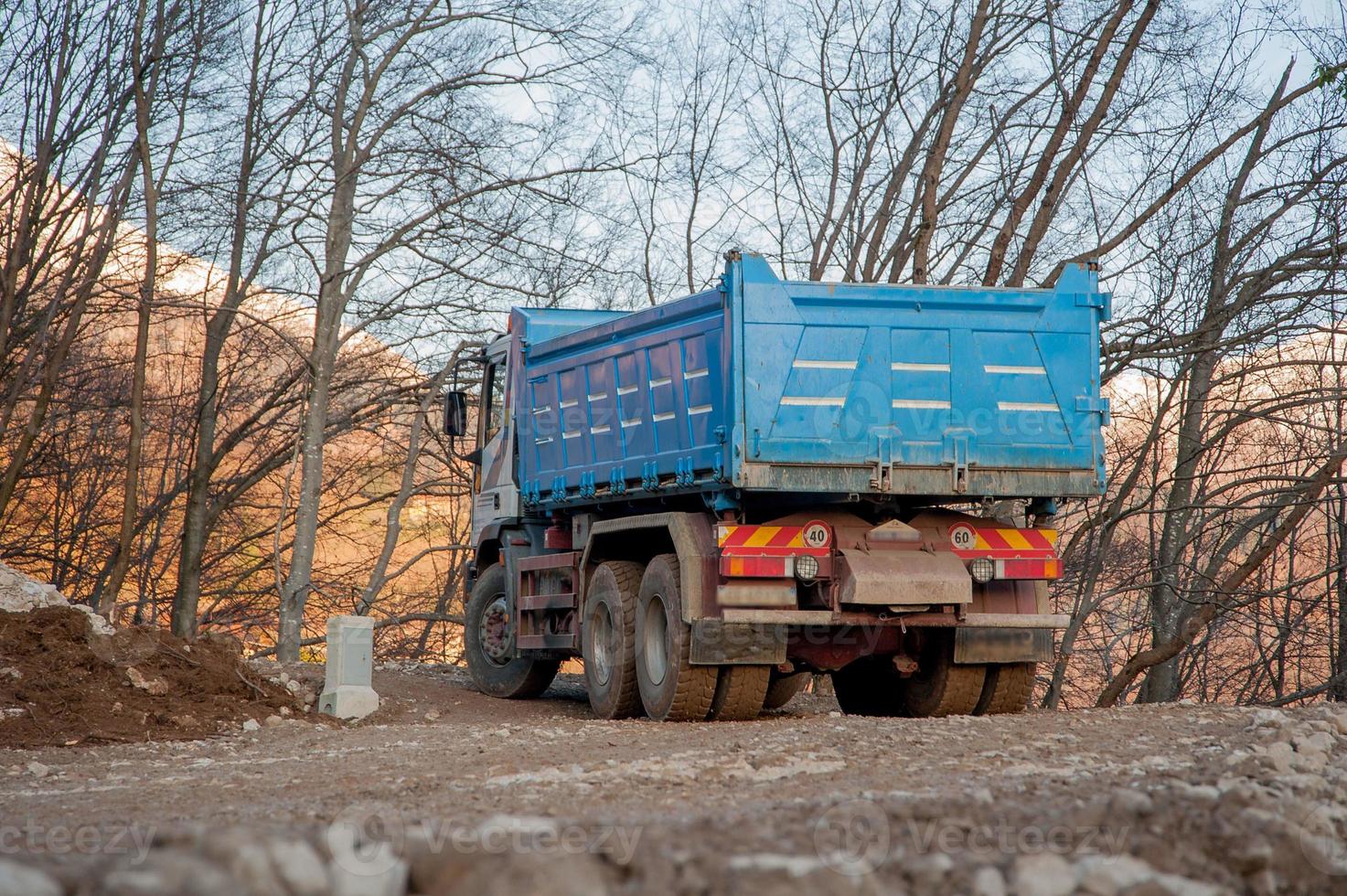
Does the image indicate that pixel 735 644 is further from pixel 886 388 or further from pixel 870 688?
pixel 870 688

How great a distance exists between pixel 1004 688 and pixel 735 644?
2.28 meters

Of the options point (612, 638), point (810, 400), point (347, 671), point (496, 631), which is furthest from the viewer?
point (496, 631)

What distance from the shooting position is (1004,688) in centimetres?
1019

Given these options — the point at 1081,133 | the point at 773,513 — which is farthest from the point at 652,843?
the point at 1081,133

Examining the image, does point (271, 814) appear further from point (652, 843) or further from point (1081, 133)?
point (1081, 133)

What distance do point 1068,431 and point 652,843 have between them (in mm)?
6763

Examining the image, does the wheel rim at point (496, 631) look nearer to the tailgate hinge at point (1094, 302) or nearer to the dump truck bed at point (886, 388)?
the dump truck bed at point (886, 388)

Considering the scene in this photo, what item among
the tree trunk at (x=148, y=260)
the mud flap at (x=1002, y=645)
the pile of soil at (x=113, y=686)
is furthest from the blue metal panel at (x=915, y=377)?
the tree trunk at (x=148, y=260)

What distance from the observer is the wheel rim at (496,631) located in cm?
1355

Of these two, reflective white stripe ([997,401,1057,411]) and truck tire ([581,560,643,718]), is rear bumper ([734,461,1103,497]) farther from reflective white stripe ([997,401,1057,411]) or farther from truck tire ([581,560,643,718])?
truck tire ([581,560,643,718])

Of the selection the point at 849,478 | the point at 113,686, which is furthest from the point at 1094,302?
the point at 113,686

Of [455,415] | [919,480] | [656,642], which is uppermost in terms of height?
[455,415]

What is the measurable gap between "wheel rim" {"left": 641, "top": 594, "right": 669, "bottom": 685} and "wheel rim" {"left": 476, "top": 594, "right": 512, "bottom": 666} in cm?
329

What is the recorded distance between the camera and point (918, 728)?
8016 millimetres
